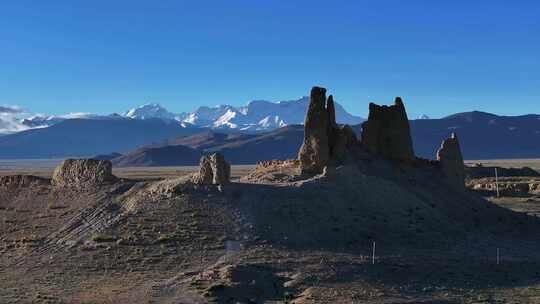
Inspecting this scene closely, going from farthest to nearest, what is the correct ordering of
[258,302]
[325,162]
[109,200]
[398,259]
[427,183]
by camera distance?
[427,183] < [325,162] < [109,200] < [398,259] < [258,302]

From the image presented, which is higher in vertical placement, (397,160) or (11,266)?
(397,160)

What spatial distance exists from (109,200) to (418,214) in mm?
14071

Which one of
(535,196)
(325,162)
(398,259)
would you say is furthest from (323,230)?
(535,196)

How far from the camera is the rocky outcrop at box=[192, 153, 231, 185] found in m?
35.0

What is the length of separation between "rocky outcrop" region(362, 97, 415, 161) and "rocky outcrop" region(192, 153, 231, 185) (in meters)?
10.4

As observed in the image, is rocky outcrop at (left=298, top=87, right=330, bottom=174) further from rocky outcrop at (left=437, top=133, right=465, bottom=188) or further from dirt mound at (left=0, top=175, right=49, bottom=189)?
dirt mound at (left=0, top=175, right=49, bottom=189)

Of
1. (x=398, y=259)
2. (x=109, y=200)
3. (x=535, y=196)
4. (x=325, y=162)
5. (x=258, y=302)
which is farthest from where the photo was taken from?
(x=535, y=196)

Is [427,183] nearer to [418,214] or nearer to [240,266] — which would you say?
[418,214]

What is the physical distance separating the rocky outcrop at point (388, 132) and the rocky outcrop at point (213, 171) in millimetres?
10386

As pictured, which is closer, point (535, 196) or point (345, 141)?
point (345, 141)

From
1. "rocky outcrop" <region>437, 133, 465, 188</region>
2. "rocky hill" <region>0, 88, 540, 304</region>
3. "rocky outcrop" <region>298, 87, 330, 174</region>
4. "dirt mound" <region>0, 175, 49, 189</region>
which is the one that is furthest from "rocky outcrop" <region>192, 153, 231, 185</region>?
"rocky outcrop" <region>437, 133, 465, 188</region>

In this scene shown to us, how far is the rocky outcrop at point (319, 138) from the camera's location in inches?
1501

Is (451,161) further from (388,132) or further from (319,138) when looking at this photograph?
(319,138)

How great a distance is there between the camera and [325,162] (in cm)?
3875
